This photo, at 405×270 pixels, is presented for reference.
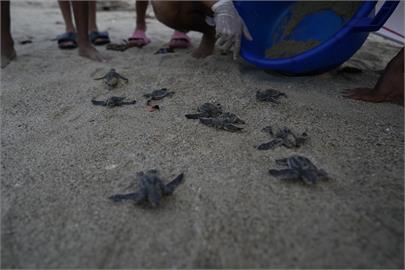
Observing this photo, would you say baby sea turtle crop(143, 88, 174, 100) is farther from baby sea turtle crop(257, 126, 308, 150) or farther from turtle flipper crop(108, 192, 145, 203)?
turtle flipper crop(108, 192, 145, 203)

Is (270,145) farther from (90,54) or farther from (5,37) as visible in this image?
(5,37)

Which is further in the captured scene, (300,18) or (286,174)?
(300,18)

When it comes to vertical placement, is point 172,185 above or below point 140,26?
above

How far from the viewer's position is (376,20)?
1446 millimetres

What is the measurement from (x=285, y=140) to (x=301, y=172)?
24cm

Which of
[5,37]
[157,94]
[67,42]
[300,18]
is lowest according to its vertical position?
[67,42]

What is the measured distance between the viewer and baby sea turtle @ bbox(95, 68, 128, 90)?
1888mm

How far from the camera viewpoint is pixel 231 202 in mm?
976

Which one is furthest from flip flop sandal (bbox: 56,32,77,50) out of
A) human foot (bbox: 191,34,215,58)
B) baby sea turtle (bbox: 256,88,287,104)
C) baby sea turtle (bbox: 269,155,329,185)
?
baby sea turtle (bbox: 269,155,329,185)

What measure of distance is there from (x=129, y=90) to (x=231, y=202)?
107 cm

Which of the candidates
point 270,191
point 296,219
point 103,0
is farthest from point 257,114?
point 103,0

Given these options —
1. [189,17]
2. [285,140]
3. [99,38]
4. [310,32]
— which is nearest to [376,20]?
[310,32]

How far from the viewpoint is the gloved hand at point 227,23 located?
5.81 feet

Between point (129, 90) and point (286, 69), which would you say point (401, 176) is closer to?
point (286, 69)
